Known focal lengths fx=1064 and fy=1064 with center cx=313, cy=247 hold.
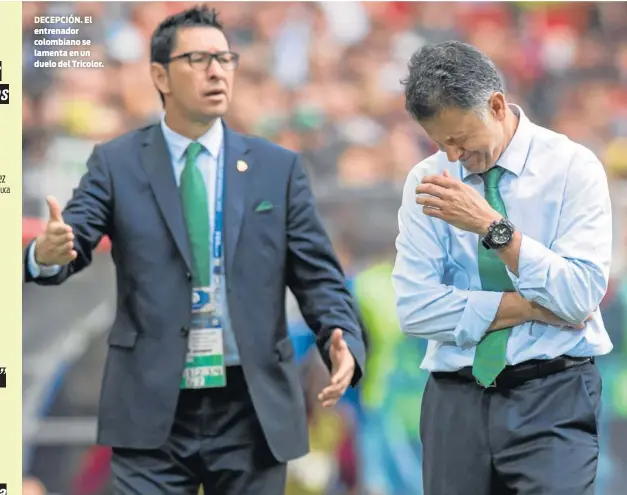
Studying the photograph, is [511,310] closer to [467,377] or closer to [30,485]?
[467,377]

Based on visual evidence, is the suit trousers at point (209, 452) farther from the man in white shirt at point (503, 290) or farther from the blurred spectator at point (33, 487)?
the blurred spectator at point (33, 487)

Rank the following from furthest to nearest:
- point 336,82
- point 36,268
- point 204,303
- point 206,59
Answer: point 336,82
point 206,59
point 204,303
point 36,268

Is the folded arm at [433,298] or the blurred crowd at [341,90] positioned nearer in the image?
the folded arm at [433,298]

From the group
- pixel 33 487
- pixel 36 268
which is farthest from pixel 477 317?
pixel 33 487

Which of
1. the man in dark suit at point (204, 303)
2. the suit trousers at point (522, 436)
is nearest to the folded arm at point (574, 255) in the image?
the suit trousers at point (522, 436)

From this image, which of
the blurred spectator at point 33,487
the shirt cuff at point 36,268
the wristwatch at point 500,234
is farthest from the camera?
the blurred spectator at point 33,487

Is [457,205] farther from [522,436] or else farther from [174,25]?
[174,25]

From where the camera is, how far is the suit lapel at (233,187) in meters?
3.19

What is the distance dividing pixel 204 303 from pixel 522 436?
104 centimetres

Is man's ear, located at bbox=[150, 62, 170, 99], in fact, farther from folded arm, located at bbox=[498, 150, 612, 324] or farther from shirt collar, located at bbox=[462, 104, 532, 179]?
folded arm, located at bbox=[498, 150, 612, 324]

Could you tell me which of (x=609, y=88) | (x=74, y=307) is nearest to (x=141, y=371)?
(x=74, y=307)

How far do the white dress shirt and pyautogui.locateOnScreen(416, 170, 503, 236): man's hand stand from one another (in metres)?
0.11

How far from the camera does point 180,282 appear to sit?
3.15 metres

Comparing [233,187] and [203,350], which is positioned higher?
[233,187]
